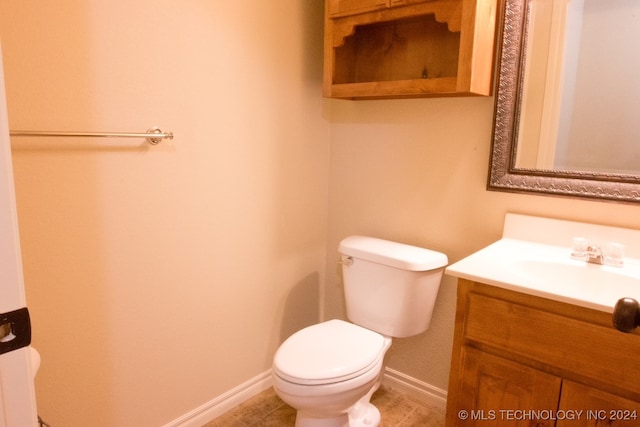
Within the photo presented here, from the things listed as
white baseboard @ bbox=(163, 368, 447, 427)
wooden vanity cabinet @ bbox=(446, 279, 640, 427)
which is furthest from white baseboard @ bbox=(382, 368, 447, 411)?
wooden vanity cabinet @ bbox=(446, 279, 640, 427)

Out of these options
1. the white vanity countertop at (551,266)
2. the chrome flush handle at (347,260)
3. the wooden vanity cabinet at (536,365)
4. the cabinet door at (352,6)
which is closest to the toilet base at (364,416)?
the wooden vanity cabinet at (536,365)

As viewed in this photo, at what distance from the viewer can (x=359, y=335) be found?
1654mm

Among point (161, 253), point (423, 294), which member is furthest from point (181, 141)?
point (423, 294)

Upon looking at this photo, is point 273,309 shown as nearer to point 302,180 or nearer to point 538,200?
point 302,180

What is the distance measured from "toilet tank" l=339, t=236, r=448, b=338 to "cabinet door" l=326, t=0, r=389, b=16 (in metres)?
0.91

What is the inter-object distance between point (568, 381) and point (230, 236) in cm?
124

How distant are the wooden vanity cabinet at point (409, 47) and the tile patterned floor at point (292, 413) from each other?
1.33m

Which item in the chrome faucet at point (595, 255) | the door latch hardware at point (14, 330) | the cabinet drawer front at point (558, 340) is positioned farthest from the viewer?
the chrome faucet at point (595, 255)

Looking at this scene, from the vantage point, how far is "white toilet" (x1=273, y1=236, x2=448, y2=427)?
1.42 meters

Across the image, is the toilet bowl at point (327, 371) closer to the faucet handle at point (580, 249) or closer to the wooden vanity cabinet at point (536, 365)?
the wooden vanity cabinet at point (536, 365)

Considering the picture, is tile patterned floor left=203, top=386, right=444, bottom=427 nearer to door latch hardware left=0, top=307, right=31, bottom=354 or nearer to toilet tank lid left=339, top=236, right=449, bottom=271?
toilet tank lid left=339, top=236, right=449, bottom=271

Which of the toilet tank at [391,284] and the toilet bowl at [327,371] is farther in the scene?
the toilet tank at [391,284]

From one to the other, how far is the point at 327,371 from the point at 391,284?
1.46 ft

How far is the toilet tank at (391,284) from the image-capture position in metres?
1.67
